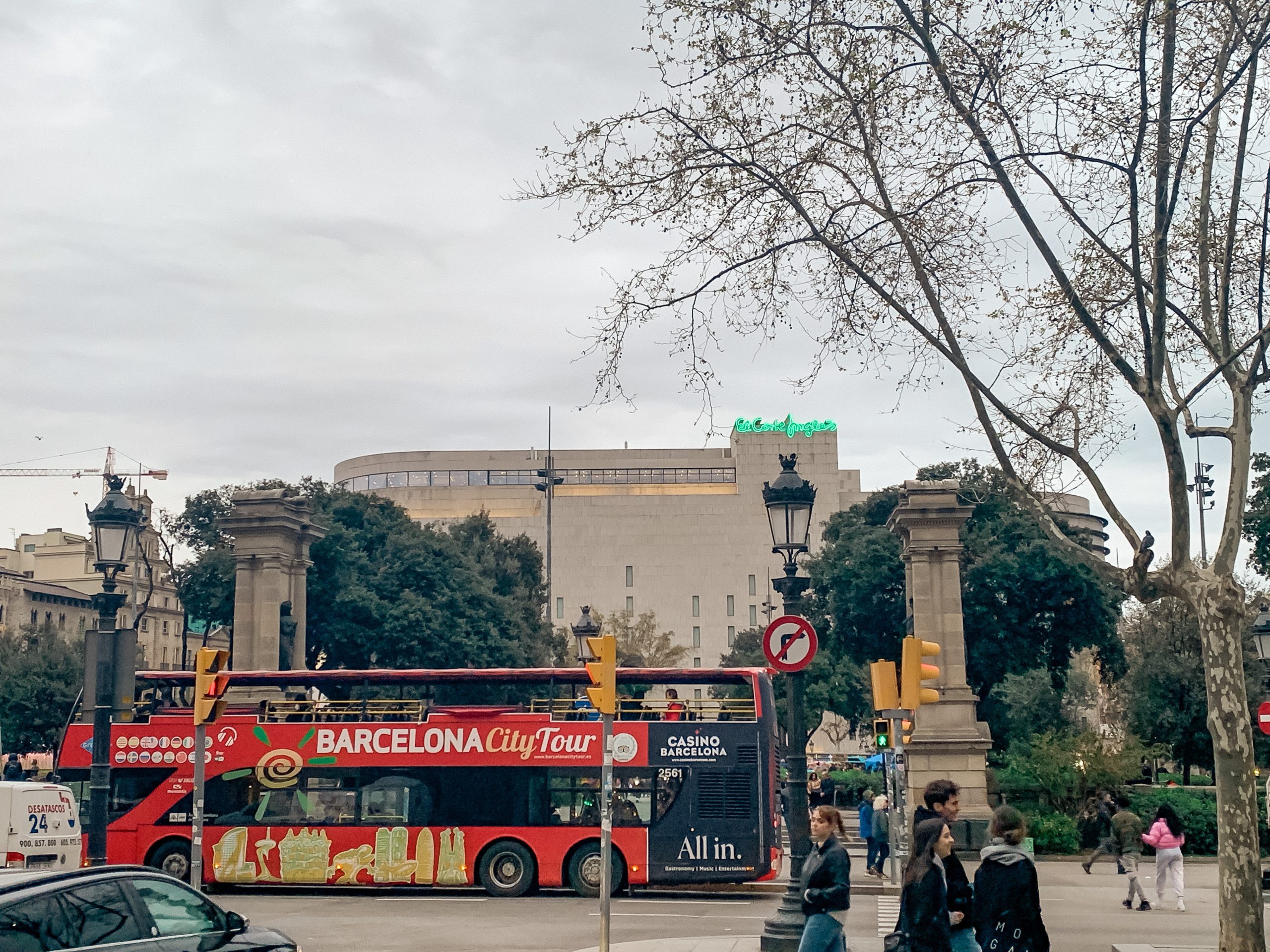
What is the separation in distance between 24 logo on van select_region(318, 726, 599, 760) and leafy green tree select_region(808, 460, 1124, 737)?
21717 millimetres

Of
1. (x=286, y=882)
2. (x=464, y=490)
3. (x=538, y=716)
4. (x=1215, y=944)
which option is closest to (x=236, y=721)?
(x=286, y=882)

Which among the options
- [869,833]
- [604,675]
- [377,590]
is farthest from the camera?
[377,590]

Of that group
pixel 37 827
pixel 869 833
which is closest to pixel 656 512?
pixel 869 833

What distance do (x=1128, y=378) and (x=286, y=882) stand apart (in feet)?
54.2

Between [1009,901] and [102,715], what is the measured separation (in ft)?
37.9

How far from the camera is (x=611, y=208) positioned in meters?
13.0

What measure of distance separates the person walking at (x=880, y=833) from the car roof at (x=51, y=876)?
19.0 m

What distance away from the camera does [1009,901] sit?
8492 millimetres

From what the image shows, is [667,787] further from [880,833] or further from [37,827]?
[37,827]

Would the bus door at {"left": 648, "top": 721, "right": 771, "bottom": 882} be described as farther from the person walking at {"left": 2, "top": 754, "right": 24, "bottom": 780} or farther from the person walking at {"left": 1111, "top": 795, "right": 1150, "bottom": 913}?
the person walking at {"left": 2, "top": 754, "right": 24, "bottom": 780}

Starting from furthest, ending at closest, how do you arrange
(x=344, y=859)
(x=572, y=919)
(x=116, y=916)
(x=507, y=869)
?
A: (x=344, y=859)
(x=507, y=869)
(x=572, y=919)
(x=116, y=916)

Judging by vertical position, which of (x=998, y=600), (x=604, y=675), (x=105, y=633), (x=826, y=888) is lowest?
(x=826, y=888)

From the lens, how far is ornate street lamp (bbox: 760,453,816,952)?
1342cm

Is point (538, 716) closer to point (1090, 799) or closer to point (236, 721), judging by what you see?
point (236, 721)
